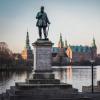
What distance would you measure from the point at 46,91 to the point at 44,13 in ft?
19.0

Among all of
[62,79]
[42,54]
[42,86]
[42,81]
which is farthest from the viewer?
[62,79]

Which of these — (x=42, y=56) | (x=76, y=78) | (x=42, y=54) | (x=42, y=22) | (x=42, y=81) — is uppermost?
(x=42, y=22)

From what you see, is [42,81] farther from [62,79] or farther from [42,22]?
[62,79]

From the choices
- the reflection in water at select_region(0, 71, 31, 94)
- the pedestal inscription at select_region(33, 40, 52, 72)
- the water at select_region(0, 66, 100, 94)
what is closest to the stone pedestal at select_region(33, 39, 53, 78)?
the pedestal inscription at select_region(33, 40, 52, 72)

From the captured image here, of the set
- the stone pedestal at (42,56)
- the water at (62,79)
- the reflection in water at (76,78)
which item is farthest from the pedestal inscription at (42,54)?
the reflection in water at (76,78)

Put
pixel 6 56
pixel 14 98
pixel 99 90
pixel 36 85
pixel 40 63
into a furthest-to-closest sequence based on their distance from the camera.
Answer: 1. pixel 6 56
2. pixel 99 90
3. pixel 40 63
4. pixel 36 85
5. pixel 14 98

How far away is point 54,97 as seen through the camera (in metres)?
25.6

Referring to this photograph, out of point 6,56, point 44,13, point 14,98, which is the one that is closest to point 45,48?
point 44,13

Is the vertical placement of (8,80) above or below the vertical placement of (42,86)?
below

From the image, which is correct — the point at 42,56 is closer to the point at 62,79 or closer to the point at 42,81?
the point at 42,81

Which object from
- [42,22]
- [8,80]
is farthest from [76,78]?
[42,22]

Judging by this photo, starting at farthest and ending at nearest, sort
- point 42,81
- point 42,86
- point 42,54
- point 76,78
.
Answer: point 76,78 < point 42,54 < point 42,81 < point 42,86

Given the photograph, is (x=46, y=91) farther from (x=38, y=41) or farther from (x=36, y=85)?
(x=38, y=41)

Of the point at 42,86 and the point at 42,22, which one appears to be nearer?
the point at 42,86
